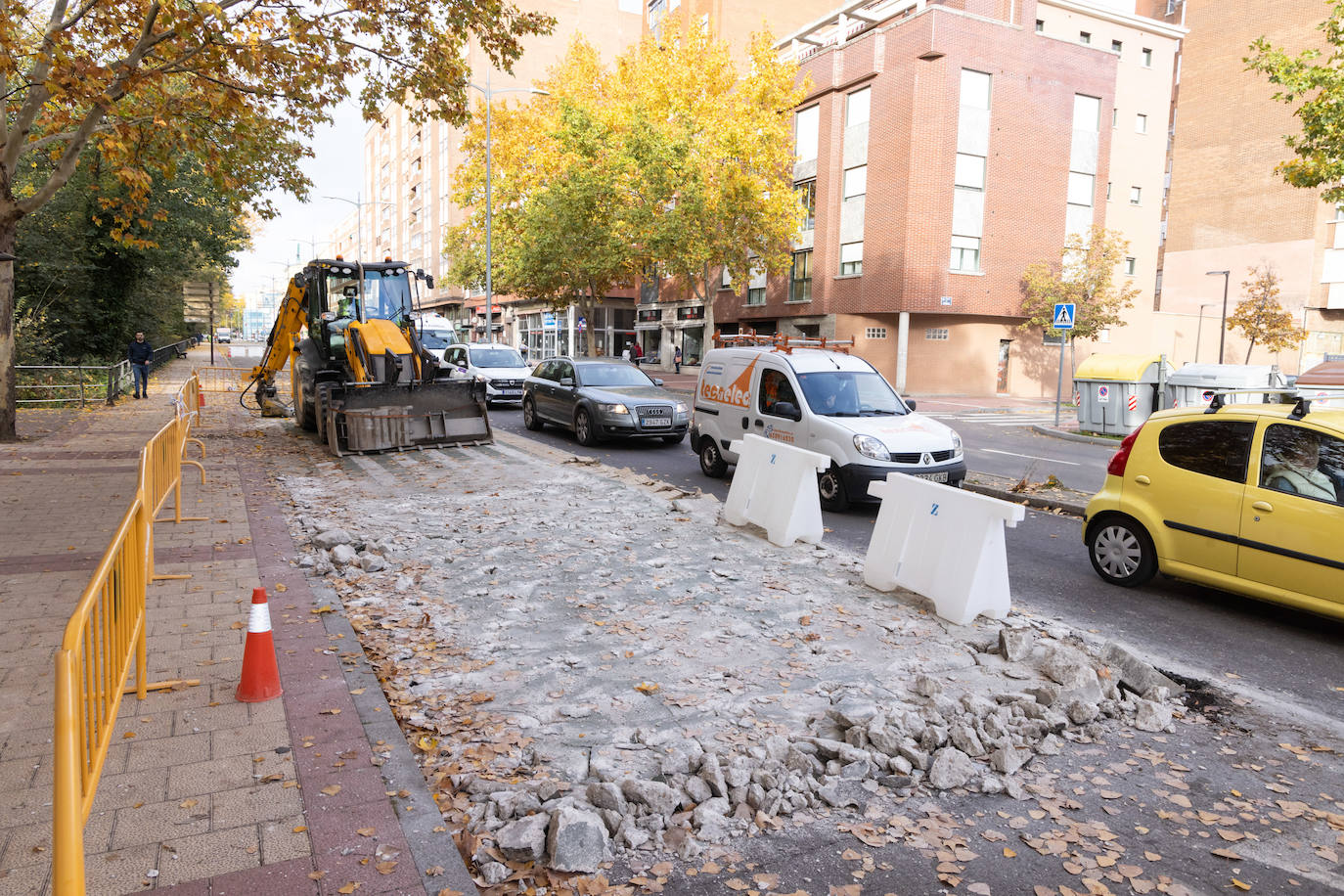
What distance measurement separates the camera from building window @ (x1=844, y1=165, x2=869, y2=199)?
36062mm

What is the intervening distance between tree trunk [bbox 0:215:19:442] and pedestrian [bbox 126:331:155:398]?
360 inches

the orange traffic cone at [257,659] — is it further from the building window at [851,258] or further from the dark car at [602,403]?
the building window at [851,258]

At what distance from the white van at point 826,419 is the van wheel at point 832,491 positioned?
0.5 inches

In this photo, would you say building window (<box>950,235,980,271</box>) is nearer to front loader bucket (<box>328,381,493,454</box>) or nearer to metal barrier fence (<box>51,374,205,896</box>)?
front loader bucket (<box>328,381,493,454</box>)

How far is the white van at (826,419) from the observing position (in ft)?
31.9

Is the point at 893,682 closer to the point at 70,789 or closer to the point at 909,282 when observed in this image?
the point at 70,789

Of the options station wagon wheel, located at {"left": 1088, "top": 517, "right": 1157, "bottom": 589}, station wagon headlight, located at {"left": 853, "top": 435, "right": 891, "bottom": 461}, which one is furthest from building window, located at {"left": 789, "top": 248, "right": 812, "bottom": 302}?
station wagon wheel, located at {"left": 1088, "top": 517, "right": 1157, "bottom": 589}

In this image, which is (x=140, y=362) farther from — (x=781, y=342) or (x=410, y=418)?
(x=781, y=342)

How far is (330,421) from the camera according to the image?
13219 mm

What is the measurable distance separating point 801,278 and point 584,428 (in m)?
26.3

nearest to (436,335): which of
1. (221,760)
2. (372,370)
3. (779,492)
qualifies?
(372,370)

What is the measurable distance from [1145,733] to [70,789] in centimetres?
467

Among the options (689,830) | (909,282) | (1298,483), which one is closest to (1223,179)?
(909,282)

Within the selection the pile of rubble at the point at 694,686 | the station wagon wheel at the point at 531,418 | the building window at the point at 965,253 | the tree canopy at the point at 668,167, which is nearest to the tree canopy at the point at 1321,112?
the pile of rubble at the point at 694,686
